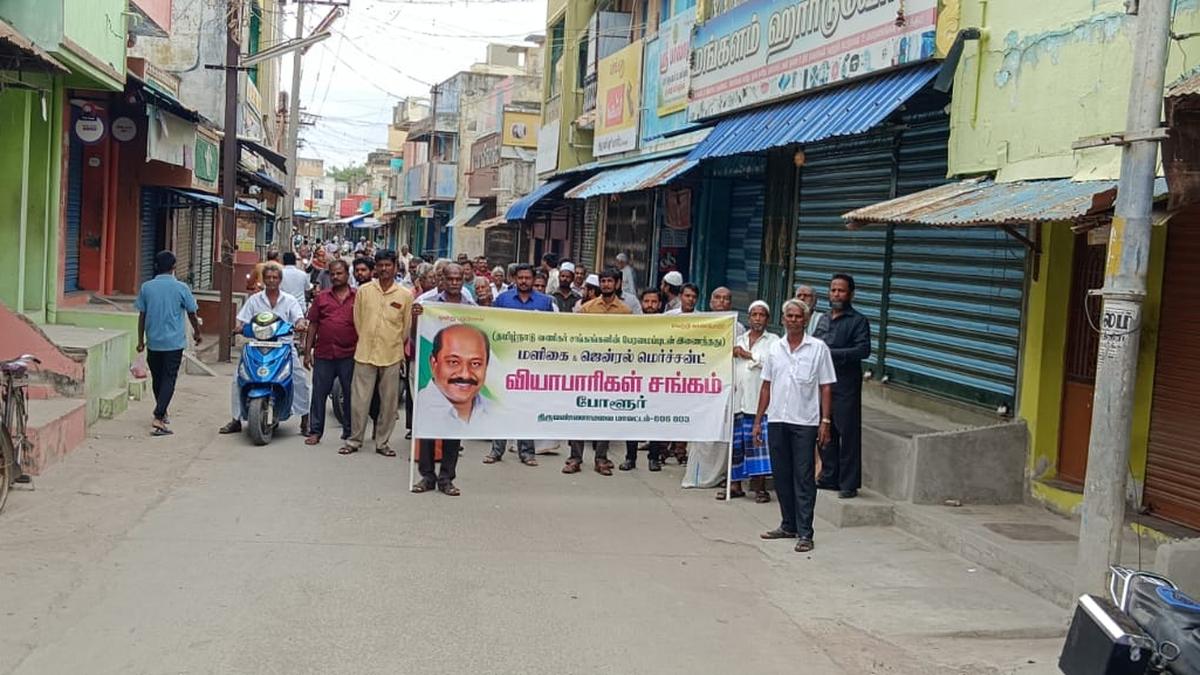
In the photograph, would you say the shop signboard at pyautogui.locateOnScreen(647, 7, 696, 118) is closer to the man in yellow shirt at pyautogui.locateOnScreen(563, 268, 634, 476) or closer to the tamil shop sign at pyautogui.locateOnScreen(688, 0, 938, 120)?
the tamil shop sign at pyautogui.locateOnScreen(688, 0, 938, 120)

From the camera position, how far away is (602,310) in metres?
11.1

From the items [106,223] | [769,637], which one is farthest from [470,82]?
[769,637]

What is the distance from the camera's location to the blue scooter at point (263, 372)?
11.3 meters

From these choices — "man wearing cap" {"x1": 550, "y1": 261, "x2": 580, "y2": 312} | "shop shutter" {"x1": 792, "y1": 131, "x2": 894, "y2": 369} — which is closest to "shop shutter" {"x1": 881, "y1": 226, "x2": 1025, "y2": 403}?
"shop shutter" {"x1": 792, "y1": 131, "x2": 894, "y2": 369}

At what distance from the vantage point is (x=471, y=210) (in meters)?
43.9

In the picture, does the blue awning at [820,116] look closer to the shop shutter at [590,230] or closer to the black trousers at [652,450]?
the black trousers at [652,450]

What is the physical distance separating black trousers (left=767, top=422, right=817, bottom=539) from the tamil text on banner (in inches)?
62.7

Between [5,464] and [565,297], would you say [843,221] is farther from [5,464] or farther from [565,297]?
[5,464]

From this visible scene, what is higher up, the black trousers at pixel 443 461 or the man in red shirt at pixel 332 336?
the man in red shirt at pixel 332 336

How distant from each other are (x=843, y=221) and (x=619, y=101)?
10.0 m

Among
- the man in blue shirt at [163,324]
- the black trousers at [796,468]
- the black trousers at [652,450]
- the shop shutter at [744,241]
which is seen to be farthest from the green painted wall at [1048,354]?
the man in blue shirt at [163,324]

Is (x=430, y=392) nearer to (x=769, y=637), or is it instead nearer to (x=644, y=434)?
(x=644, y=434)

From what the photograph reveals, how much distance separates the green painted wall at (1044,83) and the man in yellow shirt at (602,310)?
3.20 metres

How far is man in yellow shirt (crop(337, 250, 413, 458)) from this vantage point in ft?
35.3
